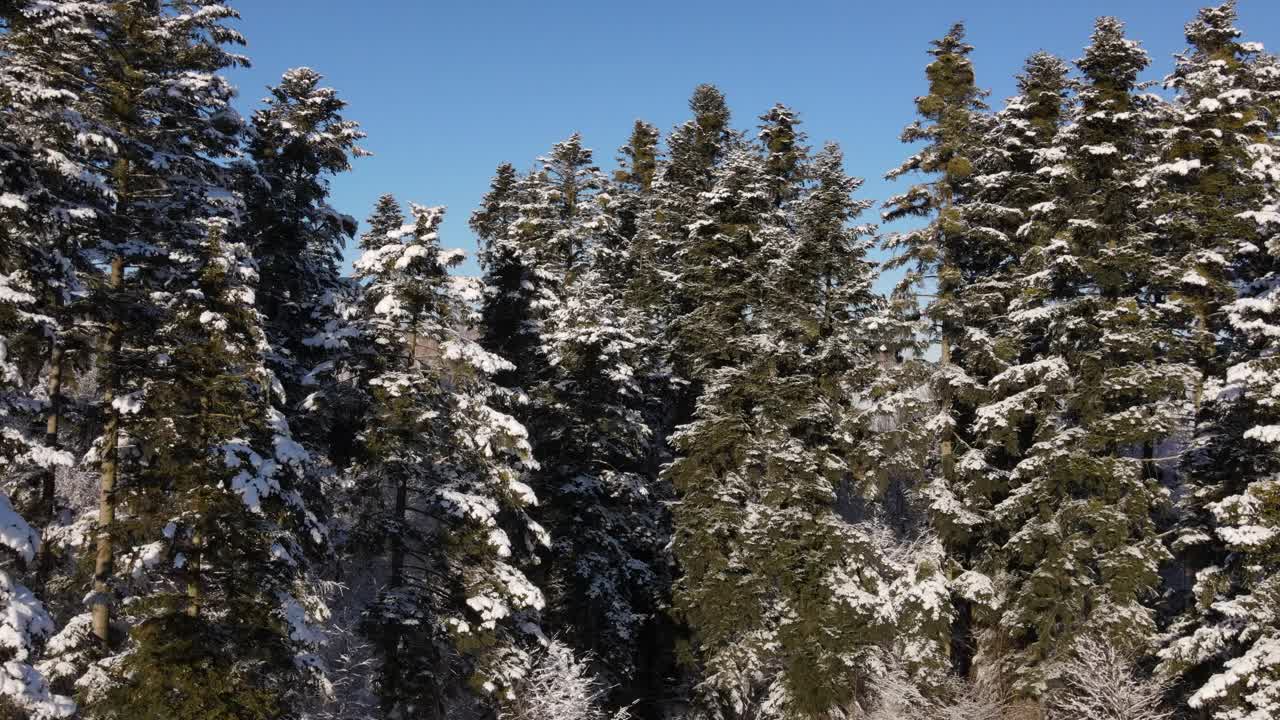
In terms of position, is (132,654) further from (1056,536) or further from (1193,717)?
(1193,717)

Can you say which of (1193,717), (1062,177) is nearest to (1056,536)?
(1193,717)

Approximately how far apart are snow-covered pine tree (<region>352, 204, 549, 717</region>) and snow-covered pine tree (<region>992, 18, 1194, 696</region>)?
12.5 metres

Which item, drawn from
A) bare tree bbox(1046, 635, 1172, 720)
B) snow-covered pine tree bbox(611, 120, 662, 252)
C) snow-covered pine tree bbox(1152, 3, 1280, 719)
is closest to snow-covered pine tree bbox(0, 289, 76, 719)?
bare tree bbox(1046, 635, 1172, 720)

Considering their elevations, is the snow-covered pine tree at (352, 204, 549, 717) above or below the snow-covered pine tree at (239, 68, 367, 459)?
below

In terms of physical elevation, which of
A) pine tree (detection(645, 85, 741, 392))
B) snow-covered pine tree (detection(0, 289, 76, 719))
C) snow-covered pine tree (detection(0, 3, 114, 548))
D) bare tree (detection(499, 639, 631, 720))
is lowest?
bare tree (detection(499, 639, 631, 720))

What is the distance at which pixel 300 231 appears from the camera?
2322 cm

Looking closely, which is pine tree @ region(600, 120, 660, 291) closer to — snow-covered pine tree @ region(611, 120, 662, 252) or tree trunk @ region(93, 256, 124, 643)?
snow-covered pine tree @ region(611, 120, 662, 252)

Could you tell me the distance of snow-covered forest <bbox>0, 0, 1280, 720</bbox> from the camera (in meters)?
15.4

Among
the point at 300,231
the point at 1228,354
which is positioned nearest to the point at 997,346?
the point at 1228,354

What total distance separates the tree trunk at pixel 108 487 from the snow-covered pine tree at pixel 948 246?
19.0 meters

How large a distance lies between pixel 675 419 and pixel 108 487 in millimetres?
19377

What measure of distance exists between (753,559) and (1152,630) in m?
9.52

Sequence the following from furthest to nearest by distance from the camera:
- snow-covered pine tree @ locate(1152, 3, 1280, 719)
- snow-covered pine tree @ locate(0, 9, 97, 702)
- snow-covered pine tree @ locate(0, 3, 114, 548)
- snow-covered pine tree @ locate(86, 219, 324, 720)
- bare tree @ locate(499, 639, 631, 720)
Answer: bare tree @ locate(499, 639, 631, 720) → snow-covered pine tree @ locate(1152, 3, 1280, 719) → snow-covered pine tree @ locate(86, 219, 324, 720) → snow-covered pine tree @ locate(0, 3, 114, 548) → snow-covered pine tree @ locate(0, 9, 97, 702)

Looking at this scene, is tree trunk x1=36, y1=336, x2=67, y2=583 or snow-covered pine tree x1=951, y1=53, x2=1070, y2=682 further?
snow-covered pine tree x1=951, y1=53, x2=1070, y2=682
